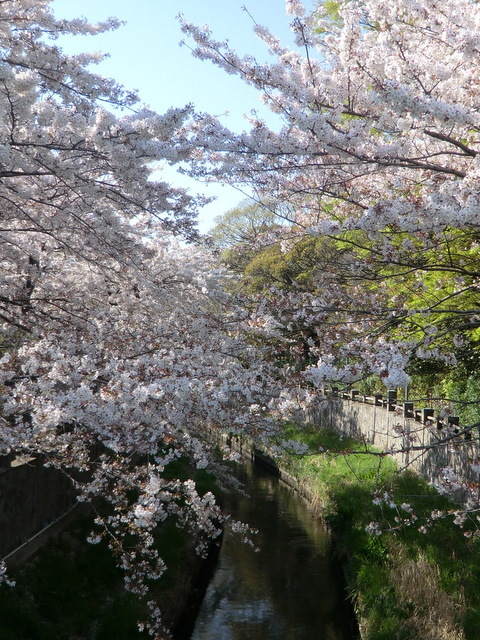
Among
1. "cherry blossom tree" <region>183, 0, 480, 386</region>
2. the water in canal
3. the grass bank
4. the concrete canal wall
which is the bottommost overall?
the water in canal

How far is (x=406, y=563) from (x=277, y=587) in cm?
285

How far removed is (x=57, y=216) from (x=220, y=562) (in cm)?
796

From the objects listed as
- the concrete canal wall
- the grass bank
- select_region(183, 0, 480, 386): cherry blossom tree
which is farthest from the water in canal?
select_region(183, 0, 480, 386): cherry blossom tree

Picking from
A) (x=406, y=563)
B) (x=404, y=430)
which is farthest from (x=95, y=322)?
(x=406, y=563)

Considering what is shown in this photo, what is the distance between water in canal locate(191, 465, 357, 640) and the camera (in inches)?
395

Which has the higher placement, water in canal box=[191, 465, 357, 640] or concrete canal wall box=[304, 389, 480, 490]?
concrete canal wall box=[304, 389, 480, 490]

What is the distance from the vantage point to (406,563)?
395 inches

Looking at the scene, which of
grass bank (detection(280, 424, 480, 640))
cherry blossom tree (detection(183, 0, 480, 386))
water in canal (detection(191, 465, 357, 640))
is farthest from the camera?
water in canal (detection(191, 465, 357, 640))

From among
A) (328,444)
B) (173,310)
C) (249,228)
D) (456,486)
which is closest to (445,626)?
(456,486)

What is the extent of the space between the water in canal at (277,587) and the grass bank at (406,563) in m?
0.55

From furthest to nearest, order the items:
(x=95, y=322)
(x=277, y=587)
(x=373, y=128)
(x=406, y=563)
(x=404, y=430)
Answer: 1. (x=277, y=587)
2. (x=95, y=322)
3. (x=406, y=563)
4. (x=404, y=430)
5. (x=373, y=128)

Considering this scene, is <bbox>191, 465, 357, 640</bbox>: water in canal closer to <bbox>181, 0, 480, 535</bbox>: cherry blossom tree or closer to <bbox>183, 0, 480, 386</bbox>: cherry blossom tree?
<bbox>181, 0, 480, 535</bbox>: cherry blossom tree

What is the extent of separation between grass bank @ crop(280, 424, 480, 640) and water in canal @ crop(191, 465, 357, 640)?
554mm

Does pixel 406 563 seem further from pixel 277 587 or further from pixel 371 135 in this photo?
pixel 371 135
